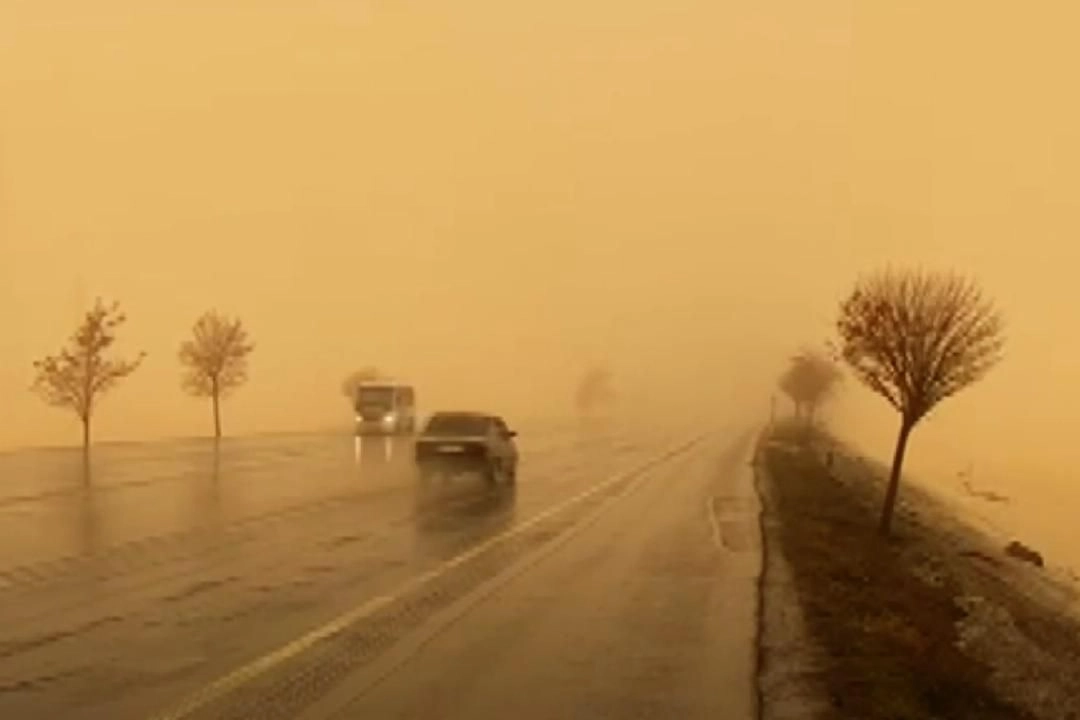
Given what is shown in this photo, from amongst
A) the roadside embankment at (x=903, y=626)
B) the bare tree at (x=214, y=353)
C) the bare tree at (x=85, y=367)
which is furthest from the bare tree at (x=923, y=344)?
the bare tree at (x=214, y=353)

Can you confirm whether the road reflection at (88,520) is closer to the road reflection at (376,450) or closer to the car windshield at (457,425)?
the car windshield at (457,425)

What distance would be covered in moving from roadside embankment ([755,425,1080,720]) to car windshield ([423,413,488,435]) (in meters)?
8.46

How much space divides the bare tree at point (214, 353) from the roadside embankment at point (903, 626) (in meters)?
46.8

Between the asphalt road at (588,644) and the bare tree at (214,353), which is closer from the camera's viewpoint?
the asphalt road at (588,644)

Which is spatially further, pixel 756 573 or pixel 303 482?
pixel 303 482

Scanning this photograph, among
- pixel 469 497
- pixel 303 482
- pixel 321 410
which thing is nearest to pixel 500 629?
pixel 469 497

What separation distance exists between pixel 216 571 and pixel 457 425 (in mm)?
19340

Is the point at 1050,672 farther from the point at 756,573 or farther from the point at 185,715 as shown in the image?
the point at 185,715

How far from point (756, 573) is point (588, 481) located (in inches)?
791

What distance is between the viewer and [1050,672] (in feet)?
49.1

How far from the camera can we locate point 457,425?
119 feet

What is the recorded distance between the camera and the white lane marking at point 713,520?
2345 centimetres

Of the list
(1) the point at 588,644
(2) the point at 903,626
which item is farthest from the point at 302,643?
(2) the point at 903,626

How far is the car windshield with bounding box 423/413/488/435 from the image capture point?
3594cm
